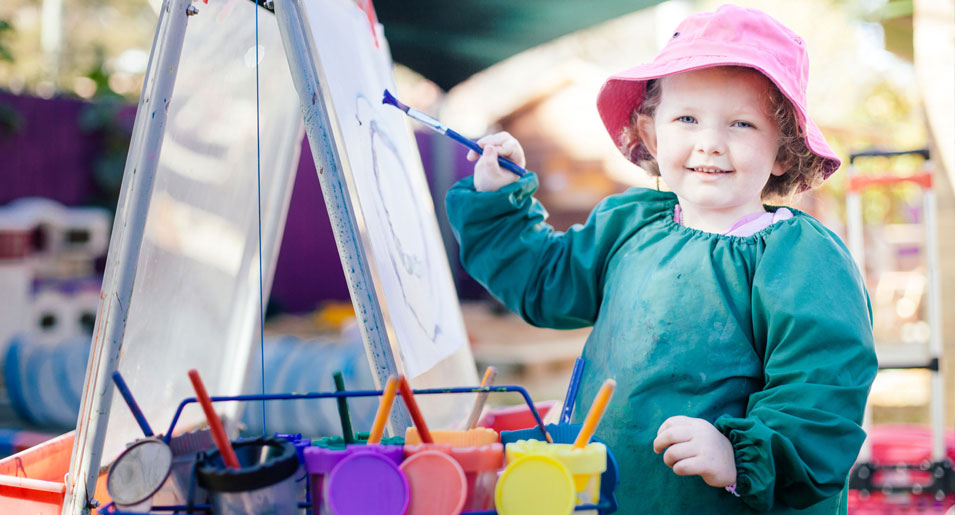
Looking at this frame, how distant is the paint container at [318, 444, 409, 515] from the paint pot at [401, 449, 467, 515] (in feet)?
0.04

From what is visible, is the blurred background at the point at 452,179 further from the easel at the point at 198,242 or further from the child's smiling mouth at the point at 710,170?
the easel at the point at 198,242

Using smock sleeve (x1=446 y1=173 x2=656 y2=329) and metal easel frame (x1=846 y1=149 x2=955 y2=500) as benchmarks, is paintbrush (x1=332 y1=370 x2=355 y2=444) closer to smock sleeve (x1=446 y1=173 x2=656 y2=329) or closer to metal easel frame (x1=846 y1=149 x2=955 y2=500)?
smock sleeve (x1=446 y1=173 x2=656 y2=329)

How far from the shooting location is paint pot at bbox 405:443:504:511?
0.96 metres

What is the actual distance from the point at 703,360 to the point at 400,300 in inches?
21.4

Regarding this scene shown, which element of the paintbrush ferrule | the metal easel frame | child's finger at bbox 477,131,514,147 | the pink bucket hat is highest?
the pink bucket hat

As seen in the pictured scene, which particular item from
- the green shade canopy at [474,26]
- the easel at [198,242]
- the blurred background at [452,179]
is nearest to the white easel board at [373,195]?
the easel at [198,242]

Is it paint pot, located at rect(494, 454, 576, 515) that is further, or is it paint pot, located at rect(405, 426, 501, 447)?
paint pot, located at rect(405, 426, 501, 447)

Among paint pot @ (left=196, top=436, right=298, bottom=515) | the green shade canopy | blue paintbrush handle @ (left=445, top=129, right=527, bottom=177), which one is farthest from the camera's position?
the green shade canopy

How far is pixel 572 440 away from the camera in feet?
3.68

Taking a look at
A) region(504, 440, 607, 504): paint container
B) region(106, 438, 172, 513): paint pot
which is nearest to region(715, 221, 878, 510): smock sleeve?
region(504, 440, 607, 504): paint container

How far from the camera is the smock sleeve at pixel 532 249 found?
5.45 ft

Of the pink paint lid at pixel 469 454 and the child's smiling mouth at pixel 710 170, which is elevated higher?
the child's smiling mouth at pixel 710 170

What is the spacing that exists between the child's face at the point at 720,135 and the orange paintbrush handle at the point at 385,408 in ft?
2.39

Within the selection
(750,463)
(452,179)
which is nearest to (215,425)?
(750,463)
